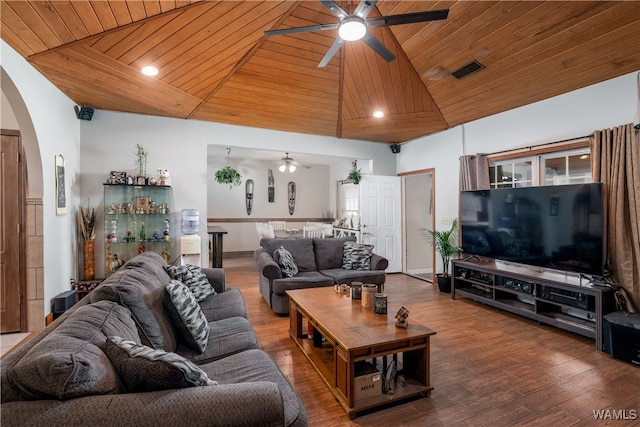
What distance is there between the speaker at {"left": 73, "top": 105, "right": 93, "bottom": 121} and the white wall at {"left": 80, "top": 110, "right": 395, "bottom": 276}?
9cm

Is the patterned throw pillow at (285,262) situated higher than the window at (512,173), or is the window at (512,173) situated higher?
the window at (512,173)

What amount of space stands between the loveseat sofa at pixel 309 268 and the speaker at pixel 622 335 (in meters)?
2.40


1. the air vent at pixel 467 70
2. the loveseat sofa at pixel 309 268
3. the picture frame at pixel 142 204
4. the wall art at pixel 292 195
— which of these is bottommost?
the loveseat sofa at pixel 309 268

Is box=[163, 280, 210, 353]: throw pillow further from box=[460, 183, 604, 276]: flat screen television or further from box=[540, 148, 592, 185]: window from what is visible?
box=[540, 148, 592, 185]: window

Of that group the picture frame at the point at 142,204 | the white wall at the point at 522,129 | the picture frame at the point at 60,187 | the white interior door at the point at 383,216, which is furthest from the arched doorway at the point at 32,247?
the white wall at the point at 522,129

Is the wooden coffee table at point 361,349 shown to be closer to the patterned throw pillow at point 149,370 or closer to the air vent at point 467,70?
the patterned throw pillow at point 149,370

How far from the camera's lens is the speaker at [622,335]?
2641mm

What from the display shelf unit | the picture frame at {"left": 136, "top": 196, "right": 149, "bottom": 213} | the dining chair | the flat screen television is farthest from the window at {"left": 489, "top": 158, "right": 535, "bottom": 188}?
the picture frame at {"left": 136, "top": 196, "right": 149, "bottom": 213}

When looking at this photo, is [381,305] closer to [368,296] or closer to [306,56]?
[368,296]

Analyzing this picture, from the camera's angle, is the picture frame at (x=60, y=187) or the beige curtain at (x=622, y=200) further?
the picture frame at (x=60, y=187)

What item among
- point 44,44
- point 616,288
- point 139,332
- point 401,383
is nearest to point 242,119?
point 44,44

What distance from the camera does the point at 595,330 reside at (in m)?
2.98

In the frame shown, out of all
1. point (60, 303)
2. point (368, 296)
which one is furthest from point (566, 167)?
point (60, 303)

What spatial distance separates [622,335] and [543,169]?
2.15 m
